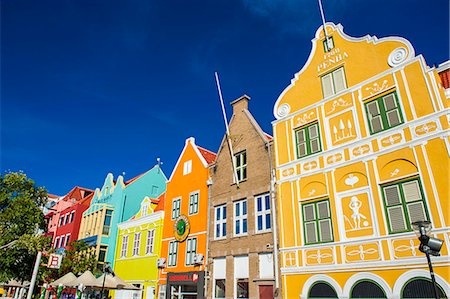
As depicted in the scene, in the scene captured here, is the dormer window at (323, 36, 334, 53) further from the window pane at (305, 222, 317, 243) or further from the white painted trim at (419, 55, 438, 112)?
the window pane at (305, 222, 317, 243)

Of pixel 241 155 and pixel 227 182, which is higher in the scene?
pixel 241 155

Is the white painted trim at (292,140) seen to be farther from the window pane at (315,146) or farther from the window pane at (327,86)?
the window pane at (327,86)

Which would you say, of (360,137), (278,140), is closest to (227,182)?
(278,140)

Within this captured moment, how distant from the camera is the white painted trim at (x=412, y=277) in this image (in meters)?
11.2

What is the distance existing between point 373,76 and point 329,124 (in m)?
2.95

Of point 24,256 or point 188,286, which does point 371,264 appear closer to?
point 188,286

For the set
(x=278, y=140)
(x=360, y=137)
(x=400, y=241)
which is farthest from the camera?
(x=278, y=140)

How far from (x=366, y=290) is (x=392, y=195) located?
3.90 metres

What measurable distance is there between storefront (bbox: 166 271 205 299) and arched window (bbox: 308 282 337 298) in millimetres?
7917

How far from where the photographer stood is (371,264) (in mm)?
13109

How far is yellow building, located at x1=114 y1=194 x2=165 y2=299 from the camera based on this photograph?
25656 mm

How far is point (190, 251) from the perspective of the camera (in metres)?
22.6

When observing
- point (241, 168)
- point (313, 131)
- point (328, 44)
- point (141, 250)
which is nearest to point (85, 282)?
point (141, 250)

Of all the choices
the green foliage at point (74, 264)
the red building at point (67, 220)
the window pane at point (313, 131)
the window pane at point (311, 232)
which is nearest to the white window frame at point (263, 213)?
the window pane at point (311, 232)
